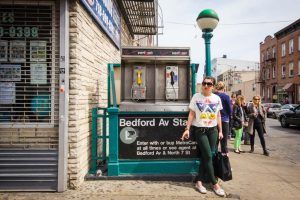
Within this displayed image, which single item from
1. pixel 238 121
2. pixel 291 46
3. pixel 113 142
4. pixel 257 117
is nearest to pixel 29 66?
pixel 113 142

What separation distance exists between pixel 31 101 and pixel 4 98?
16.0 inches

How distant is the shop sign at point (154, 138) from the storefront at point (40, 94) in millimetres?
→ 949

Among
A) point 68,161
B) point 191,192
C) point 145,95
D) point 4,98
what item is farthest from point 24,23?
point 191,192

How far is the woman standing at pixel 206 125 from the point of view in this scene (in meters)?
5.18

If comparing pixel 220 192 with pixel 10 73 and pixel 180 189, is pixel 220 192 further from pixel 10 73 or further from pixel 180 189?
pixel 10 73

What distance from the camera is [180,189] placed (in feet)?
17.3

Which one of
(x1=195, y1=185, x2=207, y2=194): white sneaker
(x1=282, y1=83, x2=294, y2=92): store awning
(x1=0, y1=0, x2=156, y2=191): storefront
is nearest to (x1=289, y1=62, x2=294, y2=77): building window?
(x1=282, y1=83, x2=294, y2=92): store awning

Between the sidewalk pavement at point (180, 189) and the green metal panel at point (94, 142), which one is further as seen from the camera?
the green metal panel at point (94, 142)

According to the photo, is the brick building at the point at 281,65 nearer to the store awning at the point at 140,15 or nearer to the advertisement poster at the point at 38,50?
the store awning at the point at 140,15

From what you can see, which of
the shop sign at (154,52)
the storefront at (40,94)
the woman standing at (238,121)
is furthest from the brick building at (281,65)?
the storefront at (40,94)

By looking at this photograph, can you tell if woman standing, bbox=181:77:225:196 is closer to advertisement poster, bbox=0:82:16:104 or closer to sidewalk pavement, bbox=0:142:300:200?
sidewalk pavement, bbox=0:142:300:200

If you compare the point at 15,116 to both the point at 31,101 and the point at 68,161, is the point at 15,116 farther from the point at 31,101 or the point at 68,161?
the point at 68,161

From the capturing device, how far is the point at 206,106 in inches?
205

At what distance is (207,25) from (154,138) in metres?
2.72
